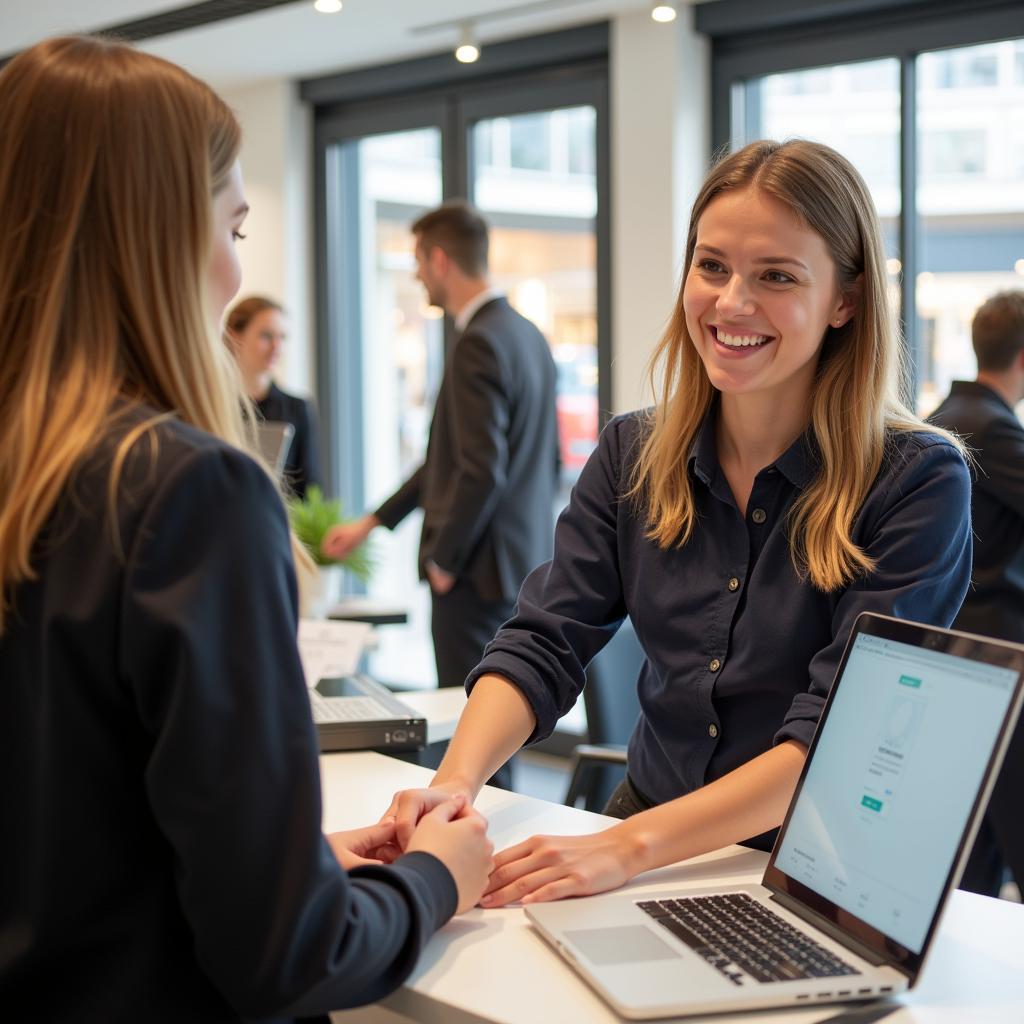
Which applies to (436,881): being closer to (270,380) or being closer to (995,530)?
(995,530)

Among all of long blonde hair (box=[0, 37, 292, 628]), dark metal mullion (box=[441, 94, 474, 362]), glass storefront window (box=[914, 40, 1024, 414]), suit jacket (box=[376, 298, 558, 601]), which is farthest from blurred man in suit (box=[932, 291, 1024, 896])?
dark metal mullion (box=[441, 94, 474, 362])

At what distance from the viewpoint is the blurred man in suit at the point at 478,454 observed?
12.6 ft

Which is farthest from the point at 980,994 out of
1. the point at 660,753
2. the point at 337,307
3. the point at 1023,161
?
the point at 337,307

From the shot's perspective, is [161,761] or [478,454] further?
[478,454]

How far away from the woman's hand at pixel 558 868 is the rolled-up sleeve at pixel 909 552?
9.4 inches

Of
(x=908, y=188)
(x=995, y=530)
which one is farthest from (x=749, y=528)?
(x=908, y=188)

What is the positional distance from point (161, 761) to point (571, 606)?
0.90 metres

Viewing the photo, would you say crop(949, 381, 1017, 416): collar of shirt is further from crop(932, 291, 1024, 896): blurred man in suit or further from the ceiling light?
the ceiling light

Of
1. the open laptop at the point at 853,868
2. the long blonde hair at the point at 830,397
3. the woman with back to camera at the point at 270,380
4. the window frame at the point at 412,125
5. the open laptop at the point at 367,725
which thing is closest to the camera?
the open laptop at the point at 853,868

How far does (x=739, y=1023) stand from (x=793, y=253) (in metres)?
0.96

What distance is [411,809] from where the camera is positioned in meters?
1.33

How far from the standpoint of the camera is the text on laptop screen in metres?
1.06

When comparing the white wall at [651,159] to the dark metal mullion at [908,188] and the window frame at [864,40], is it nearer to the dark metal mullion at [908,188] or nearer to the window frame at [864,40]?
the window frame at [864,40]

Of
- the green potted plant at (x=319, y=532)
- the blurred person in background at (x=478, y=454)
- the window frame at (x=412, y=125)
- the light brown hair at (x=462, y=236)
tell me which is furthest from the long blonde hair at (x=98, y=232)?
the window frame at (x=412, y=125)
